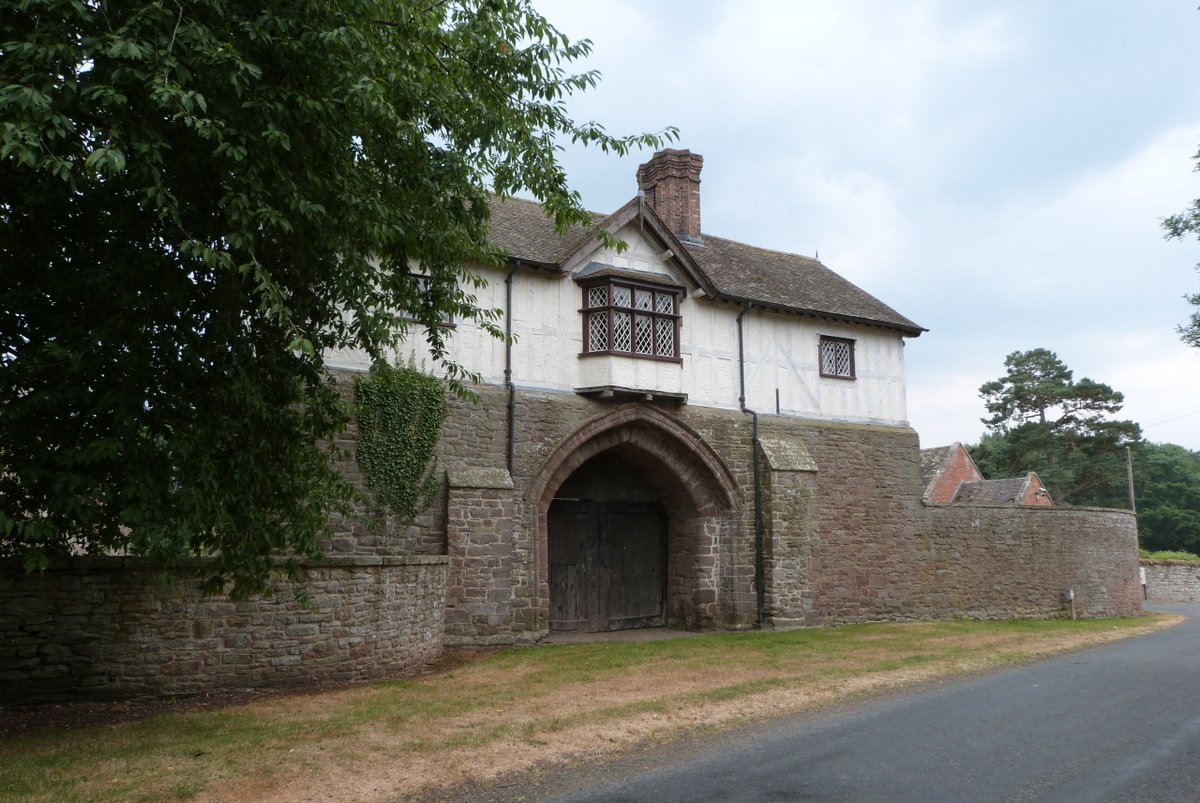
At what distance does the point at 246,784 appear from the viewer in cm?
702

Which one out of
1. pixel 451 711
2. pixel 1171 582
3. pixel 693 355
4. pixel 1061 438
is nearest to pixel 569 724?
pixel 451 711

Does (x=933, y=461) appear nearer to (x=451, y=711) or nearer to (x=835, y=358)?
(x=835, y=358)

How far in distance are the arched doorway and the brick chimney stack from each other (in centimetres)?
609

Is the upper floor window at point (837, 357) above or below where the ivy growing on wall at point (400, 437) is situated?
above

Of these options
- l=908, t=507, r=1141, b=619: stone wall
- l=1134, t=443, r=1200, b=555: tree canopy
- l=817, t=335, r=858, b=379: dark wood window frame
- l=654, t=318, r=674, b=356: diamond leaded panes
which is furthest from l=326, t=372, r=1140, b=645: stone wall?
l=1134, t=443, r=1200, b=555: tree canopy

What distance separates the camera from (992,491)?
39.1 m

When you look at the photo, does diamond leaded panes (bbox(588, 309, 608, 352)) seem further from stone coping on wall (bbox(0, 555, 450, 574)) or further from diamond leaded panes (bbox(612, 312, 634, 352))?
stone coping on wall (bbox(0, 555, 450, 574))

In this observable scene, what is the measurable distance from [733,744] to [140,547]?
17.9 ft

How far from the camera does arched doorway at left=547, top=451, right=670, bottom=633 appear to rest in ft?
61.6

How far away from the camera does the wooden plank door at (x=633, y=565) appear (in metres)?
19.2

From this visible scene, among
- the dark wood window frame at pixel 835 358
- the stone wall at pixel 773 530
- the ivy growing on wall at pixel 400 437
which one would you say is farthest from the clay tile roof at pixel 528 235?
the dark wood window frame at pixel 835 358

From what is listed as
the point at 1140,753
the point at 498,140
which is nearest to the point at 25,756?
the point at 498,140

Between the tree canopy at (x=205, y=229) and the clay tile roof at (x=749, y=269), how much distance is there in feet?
24.8

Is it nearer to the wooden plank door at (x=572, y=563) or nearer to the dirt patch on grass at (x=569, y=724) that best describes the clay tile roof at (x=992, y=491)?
the wooden plank door at (x=572, y=563)
